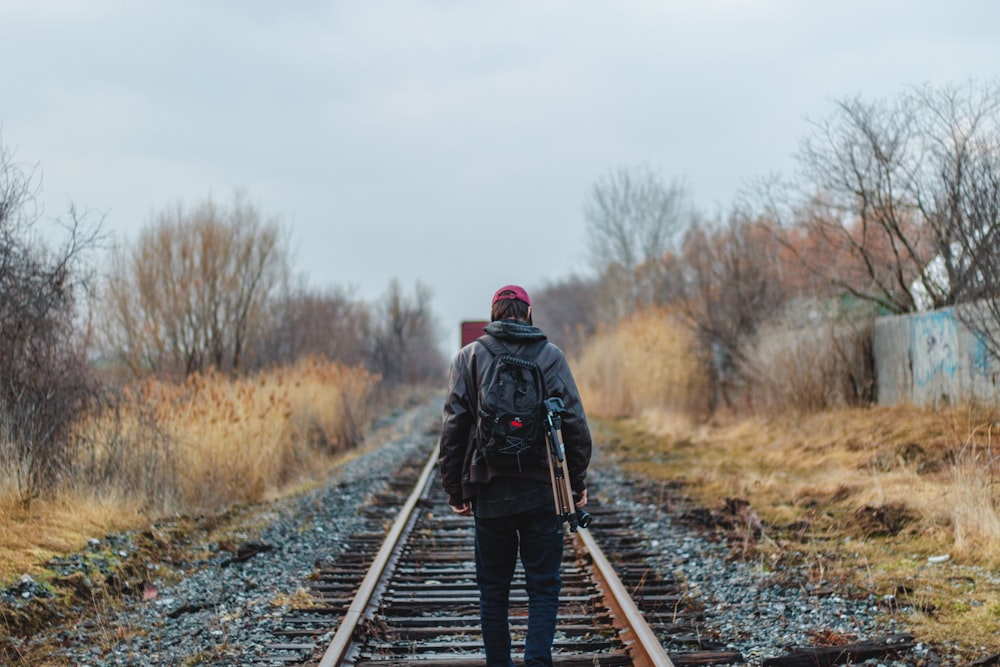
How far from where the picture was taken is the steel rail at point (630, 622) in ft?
15.7

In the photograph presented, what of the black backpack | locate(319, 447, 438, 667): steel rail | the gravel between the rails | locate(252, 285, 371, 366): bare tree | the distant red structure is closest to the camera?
the black backpack

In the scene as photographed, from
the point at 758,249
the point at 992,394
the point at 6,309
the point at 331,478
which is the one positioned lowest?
the point at 331,478

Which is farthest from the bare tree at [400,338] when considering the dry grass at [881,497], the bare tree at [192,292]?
the dry grass at [881,497]

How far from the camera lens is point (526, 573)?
457 cm

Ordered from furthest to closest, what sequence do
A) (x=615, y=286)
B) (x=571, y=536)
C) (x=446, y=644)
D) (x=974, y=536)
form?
1. (x=615, y=286)
2. (x=571, y=536)
3. (x=974, y=536)
4. (x=446, y=644)

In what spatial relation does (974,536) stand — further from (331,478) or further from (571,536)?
(331,478)

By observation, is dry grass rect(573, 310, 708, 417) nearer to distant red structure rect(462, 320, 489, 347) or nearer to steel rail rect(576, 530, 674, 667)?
distant red structure rect(462, 320, 489, 347)

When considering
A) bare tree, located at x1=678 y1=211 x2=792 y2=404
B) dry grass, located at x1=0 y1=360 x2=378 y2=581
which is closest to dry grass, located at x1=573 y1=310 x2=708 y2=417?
bare tree, located at x1=678 y1=211 x2=792 y2=404

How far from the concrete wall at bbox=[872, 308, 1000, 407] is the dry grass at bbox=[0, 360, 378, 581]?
9007 mm

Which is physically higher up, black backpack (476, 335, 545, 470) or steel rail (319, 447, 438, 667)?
black backpack (476, 335, 545, 470)

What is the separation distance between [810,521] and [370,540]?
4307 millimetres

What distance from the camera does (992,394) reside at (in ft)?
34.5

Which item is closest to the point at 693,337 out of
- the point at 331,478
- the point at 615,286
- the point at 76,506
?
the point at 331,478

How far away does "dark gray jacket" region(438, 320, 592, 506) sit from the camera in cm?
442
